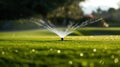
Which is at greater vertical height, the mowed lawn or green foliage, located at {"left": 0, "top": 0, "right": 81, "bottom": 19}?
green foliage, located at {"left": 0, "top": 0, "right": 81, "bottom": 19}

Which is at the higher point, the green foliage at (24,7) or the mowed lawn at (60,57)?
the green foliage at (24,7)

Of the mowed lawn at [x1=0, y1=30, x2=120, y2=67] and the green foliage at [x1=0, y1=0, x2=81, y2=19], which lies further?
the green foliage at [x1=0, y1=0, x2=81, y2=19]

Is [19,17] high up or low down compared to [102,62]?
up

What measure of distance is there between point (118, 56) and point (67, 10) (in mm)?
52107

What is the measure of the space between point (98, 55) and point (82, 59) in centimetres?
67

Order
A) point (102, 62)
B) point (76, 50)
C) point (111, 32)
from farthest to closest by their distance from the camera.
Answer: point (111, 32)
point (76, 50)
point (102, 62)

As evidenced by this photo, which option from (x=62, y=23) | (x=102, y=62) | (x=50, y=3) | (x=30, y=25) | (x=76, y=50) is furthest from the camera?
(x=62, y=23)

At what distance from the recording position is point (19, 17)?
48875mm

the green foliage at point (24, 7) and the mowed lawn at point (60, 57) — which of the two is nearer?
the mowed lawn at point (60, 57)

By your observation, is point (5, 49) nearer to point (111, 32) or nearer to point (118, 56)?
point (118, 56)

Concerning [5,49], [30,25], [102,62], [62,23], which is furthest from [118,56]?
[62,23]

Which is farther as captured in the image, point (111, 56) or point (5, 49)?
point (5, 49)

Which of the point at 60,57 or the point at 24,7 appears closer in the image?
the point at 60,57

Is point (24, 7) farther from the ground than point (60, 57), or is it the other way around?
point (24, 7)
